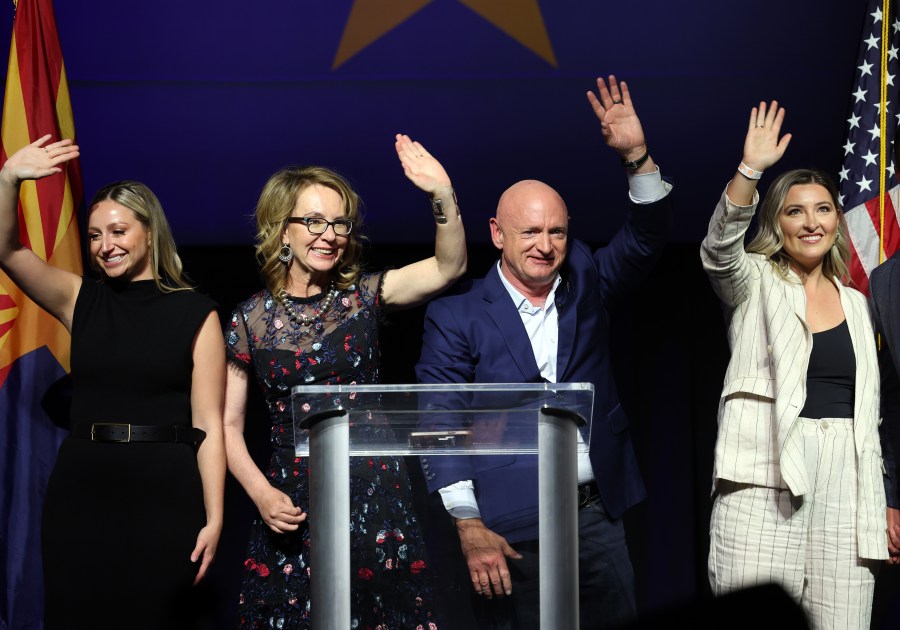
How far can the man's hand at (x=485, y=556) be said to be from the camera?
1.85 m

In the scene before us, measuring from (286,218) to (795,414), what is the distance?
1391 mm

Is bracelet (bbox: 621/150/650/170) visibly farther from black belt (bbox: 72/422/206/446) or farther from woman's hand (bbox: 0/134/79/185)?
woman's hand (bbox: 0/134/79/185)

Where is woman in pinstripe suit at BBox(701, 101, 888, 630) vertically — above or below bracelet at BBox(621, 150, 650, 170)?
below

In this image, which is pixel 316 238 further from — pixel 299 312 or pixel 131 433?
pixel 131 433

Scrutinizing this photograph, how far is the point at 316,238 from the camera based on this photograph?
10.1ft

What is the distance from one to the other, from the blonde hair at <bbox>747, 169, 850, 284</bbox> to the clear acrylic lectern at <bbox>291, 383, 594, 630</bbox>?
1.48m

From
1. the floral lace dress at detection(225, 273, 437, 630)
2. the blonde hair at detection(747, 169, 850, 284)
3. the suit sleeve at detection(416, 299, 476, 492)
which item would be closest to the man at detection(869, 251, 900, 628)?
the blonde hair at detection(747, 169, 850, 284)

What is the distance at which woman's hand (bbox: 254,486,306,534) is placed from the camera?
285 centimetres

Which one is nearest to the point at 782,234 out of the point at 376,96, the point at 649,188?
the point at 649,188

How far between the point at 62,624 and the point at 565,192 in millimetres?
2072

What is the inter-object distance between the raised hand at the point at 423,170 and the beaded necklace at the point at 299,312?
1.21ft

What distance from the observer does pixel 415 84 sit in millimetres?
3959

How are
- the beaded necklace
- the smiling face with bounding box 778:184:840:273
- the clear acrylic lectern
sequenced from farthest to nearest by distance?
the smiling face with bounding box 778:184:840:273
the beaded necklace
the clear acrylic lectern

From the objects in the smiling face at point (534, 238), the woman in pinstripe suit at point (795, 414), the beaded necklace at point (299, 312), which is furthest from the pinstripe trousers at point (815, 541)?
the beaded necklace at point (299, 312)
